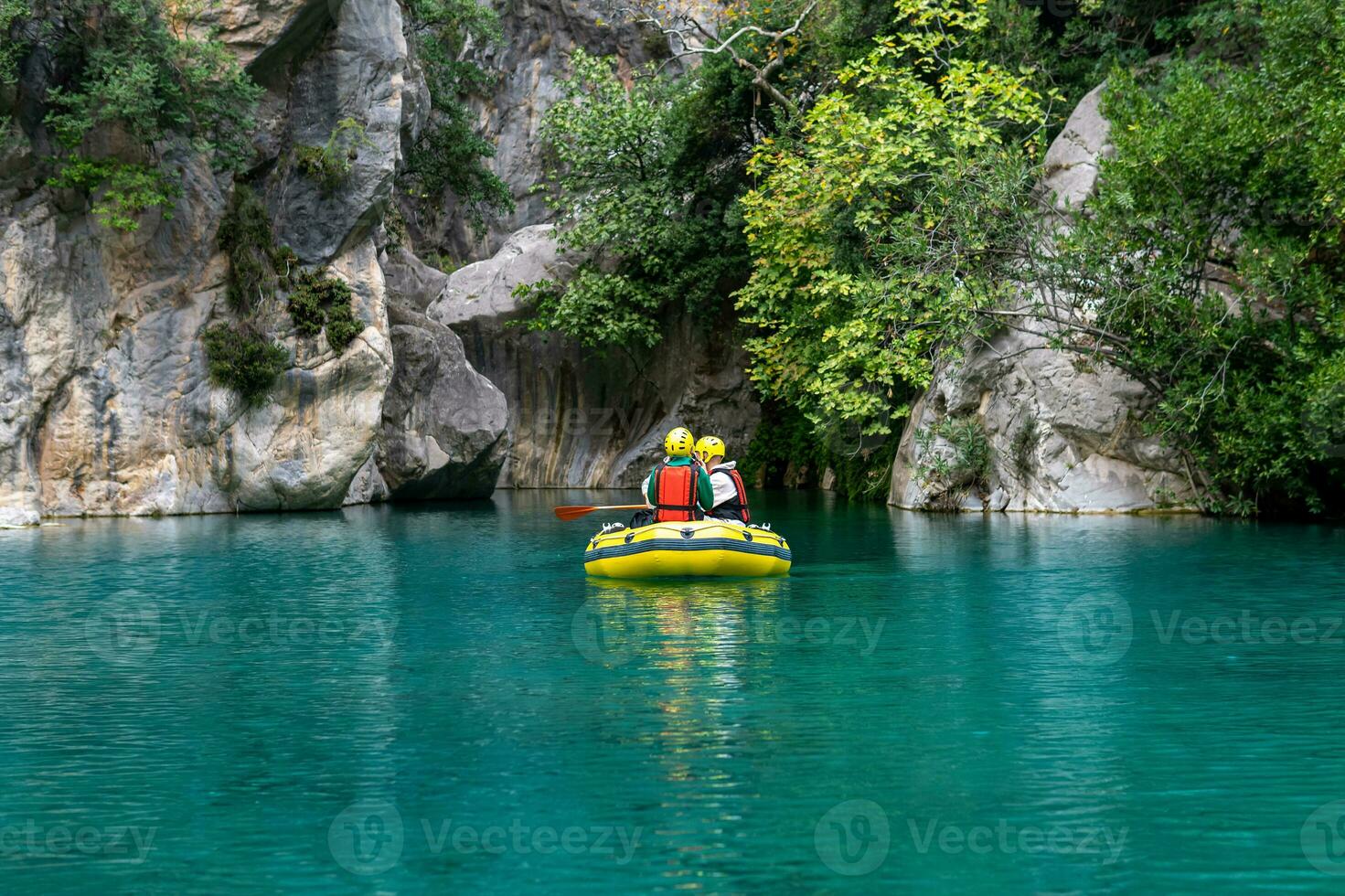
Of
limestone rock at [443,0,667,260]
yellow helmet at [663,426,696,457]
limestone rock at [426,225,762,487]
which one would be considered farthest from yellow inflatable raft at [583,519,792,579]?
limestone rock at [443,0,667,260]

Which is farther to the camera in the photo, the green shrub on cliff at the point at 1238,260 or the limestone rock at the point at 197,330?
the limestone rock at the point at 197,330

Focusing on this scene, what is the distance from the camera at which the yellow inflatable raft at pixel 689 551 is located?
615 inches

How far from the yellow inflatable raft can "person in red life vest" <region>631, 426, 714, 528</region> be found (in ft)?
2.14

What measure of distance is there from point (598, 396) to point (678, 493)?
91.4 ft

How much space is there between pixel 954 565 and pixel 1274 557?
13.0ft

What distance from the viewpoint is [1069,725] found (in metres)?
8.46

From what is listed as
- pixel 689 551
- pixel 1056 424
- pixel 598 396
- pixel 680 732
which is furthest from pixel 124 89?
pixel 680 732

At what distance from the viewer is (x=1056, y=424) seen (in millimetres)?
26203

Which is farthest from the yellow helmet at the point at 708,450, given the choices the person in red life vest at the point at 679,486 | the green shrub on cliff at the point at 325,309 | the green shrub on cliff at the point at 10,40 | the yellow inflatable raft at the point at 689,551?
the green shrub on cliff at the point at 10,40

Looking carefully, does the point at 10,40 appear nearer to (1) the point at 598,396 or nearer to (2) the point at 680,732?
(1) the point at 598,396

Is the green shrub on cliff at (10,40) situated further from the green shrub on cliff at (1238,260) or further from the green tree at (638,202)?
the green shrub on cliff at (1238,260)

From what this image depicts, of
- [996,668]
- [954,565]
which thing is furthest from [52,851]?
[954,565]

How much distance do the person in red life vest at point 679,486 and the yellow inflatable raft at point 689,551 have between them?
0.65 m

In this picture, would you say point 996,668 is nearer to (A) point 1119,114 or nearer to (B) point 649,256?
(A) point 1119,114
